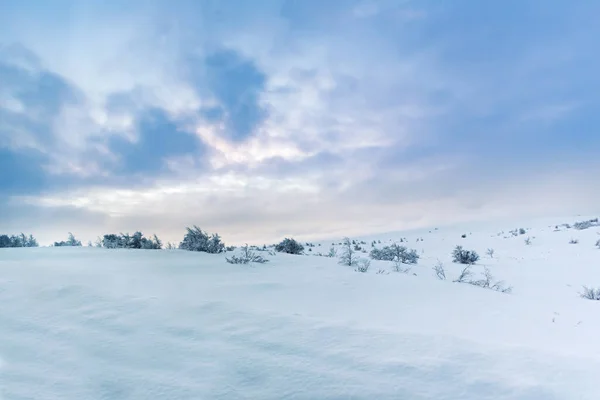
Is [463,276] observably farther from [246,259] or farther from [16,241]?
[16,241]

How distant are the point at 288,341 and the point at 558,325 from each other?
9.27ft

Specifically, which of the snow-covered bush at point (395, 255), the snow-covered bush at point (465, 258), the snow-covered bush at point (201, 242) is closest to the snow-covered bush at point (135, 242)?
the snow-covered bush at point (201, 242)

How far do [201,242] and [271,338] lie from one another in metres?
4.77

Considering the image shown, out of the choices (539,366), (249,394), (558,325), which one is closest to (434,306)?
(558,325)

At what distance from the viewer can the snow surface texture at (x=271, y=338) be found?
218 cm

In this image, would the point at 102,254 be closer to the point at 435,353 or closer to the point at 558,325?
the point at 435,353

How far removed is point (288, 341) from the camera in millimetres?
2664

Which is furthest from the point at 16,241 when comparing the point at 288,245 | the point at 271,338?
the point at 271,338

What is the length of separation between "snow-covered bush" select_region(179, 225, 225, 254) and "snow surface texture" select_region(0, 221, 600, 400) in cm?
230

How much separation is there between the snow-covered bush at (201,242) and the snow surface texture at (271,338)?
7.56 feet

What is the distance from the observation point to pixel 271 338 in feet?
8.89

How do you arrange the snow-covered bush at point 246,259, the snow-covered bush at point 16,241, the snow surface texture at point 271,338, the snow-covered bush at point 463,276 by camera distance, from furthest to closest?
1. the snow-covered bush at point 16,241
2. the snow-covered bush at point 463,276
3. the snow-covered bush at point 246,259
4. the snow surface texture at point 271,338

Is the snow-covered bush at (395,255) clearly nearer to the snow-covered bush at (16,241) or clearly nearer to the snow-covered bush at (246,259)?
the snow-covered bush at (246,259)

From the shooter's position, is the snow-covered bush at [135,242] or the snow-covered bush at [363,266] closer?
the snow-covered bush at [363,266]
